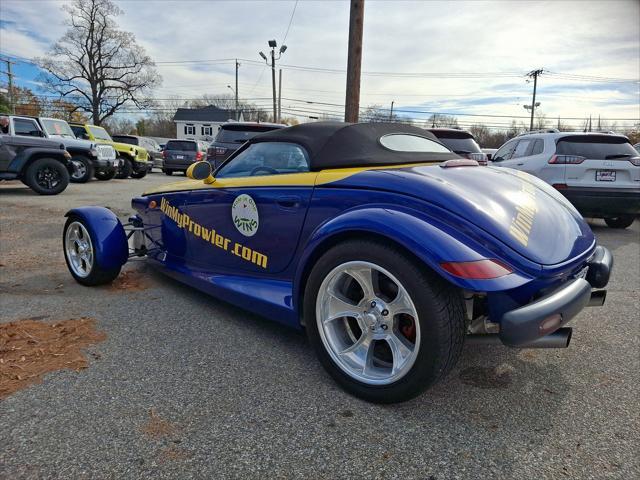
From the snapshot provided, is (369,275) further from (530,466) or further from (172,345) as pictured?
(172,345)

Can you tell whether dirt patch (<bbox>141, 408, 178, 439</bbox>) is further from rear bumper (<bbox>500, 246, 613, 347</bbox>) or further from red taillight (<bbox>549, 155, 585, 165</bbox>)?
red taillight (<bbox>549, 155, 585, 165</bbox>)

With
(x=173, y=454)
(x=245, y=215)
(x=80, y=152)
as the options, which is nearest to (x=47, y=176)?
(x=80, y=152)

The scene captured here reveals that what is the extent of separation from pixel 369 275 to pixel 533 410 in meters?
1.05

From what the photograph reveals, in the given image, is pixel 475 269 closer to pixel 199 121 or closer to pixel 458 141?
pixel 458 141

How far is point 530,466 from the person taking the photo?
1795 mm

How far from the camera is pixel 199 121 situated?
67.6m

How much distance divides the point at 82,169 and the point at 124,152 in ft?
9.93

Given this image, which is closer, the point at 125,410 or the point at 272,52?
the point at 125,410

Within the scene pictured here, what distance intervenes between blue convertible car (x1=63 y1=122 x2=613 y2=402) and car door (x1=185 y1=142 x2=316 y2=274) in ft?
0.03

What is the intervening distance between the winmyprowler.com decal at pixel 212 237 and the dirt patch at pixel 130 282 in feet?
2.49

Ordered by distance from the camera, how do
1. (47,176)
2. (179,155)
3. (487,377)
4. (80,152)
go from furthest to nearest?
1. (179,155)
2. (80,152)
3. (47,176)
4. (487,377)

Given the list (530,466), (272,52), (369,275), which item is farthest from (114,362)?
(272,52)

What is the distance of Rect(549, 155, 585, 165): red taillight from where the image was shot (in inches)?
264

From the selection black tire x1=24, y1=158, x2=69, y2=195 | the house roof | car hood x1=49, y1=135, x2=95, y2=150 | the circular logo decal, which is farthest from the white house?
the circular logo decal
